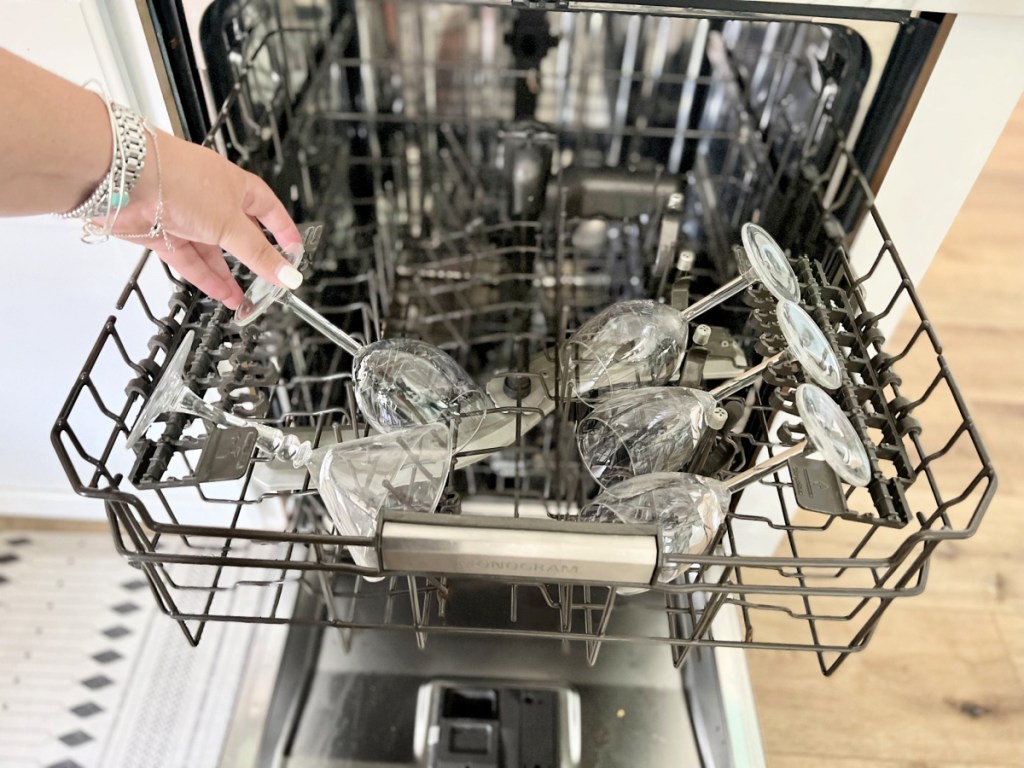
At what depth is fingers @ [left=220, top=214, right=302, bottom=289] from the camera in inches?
19.1

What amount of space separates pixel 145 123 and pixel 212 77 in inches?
10.7

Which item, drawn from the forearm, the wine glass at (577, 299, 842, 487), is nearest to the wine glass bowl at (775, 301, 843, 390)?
the wine glass at (577, 299, 842, 487)

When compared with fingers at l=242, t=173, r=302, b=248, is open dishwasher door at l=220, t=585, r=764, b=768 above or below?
below

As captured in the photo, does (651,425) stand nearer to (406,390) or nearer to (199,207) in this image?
(406,390)

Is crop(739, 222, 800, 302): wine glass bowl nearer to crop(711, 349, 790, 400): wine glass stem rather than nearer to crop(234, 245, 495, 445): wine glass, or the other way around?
crop(711, 349, 790, 400): wine glass stem

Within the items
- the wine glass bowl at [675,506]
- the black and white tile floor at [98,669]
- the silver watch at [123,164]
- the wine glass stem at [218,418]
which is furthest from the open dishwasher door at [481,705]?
the silver watch at [123,164]

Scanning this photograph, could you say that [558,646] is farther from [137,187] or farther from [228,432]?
[137,187]

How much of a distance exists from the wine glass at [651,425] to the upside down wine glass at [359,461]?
0.12m

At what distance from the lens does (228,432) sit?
1.55 ft

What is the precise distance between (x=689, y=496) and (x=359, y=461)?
8.5 inches

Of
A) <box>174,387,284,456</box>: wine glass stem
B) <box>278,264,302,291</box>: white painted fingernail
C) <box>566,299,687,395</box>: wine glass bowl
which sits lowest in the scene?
<box>174,387,284,456</box>: wine glass stem

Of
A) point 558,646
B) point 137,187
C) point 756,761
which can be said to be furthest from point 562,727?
point 137,187

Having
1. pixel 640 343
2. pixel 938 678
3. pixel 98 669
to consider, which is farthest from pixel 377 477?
pixel 938 678

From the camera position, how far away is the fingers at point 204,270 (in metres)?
0.54
